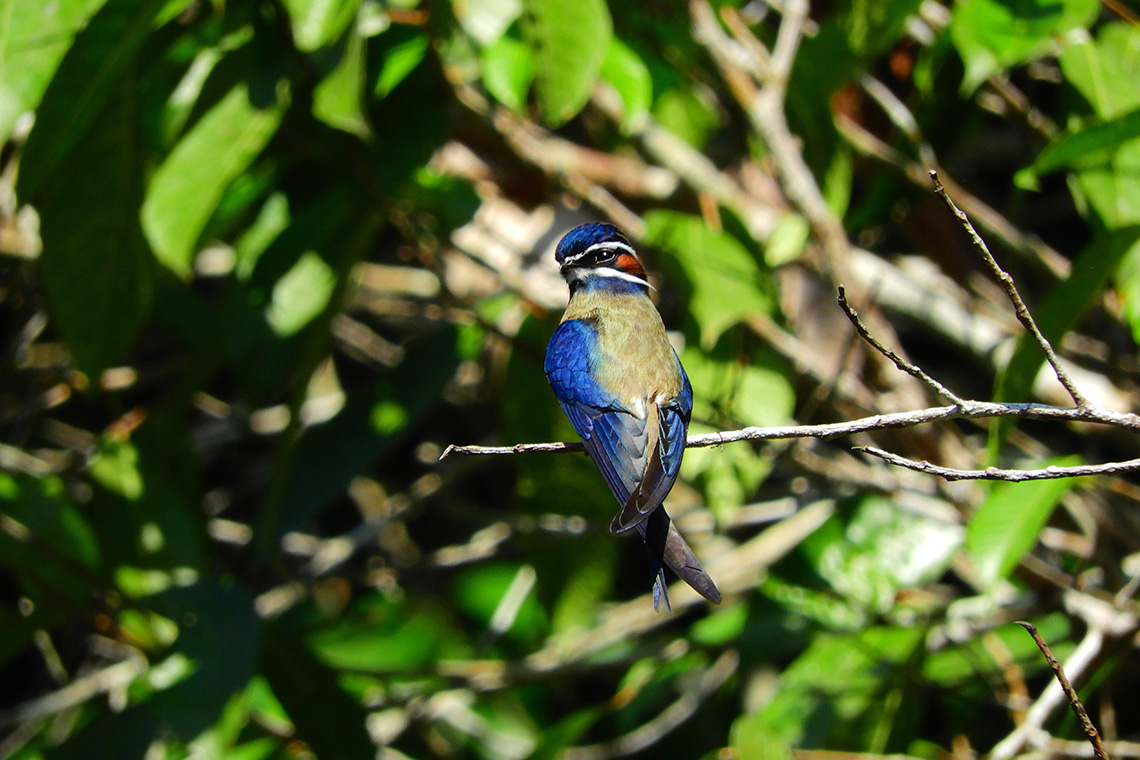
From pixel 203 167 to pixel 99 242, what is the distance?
296 millimetres

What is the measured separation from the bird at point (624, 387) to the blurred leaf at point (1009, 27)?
2.64 feet

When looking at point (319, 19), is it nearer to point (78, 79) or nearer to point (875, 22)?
point (78, 79)

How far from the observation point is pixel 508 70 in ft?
8.32

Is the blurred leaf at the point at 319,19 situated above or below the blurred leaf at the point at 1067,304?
above

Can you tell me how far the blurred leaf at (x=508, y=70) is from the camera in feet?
8.15

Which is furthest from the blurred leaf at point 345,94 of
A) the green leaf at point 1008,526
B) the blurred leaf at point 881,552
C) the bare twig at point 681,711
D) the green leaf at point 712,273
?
the bare twig at point 681,711

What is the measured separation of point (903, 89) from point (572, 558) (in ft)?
5.83

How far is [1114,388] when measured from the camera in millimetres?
3105

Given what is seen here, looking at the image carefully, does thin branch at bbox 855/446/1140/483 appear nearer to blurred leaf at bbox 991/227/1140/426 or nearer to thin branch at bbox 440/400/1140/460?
thin branch at bbox 440/400/1140/460

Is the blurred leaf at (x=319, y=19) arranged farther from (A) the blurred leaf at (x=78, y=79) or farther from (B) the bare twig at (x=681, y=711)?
(B) the bare twig at (x=681, y=711)

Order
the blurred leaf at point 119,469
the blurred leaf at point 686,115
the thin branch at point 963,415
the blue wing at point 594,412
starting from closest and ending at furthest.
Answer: the thin branch at point 963,415 < the blue wing at point 594,412 < the blurred leaf at point 119,469 < the blurred leaf at point 686,115

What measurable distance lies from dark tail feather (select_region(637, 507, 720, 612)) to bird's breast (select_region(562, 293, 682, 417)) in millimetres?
250

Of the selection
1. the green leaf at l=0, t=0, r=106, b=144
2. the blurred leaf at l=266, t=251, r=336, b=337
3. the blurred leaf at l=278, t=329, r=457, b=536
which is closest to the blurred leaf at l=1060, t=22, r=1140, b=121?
the blurred leaf at l=278, t=329, r=457, b=536

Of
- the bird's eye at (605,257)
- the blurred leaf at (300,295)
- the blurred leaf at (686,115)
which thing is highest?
the bird's eye at (605,257)
